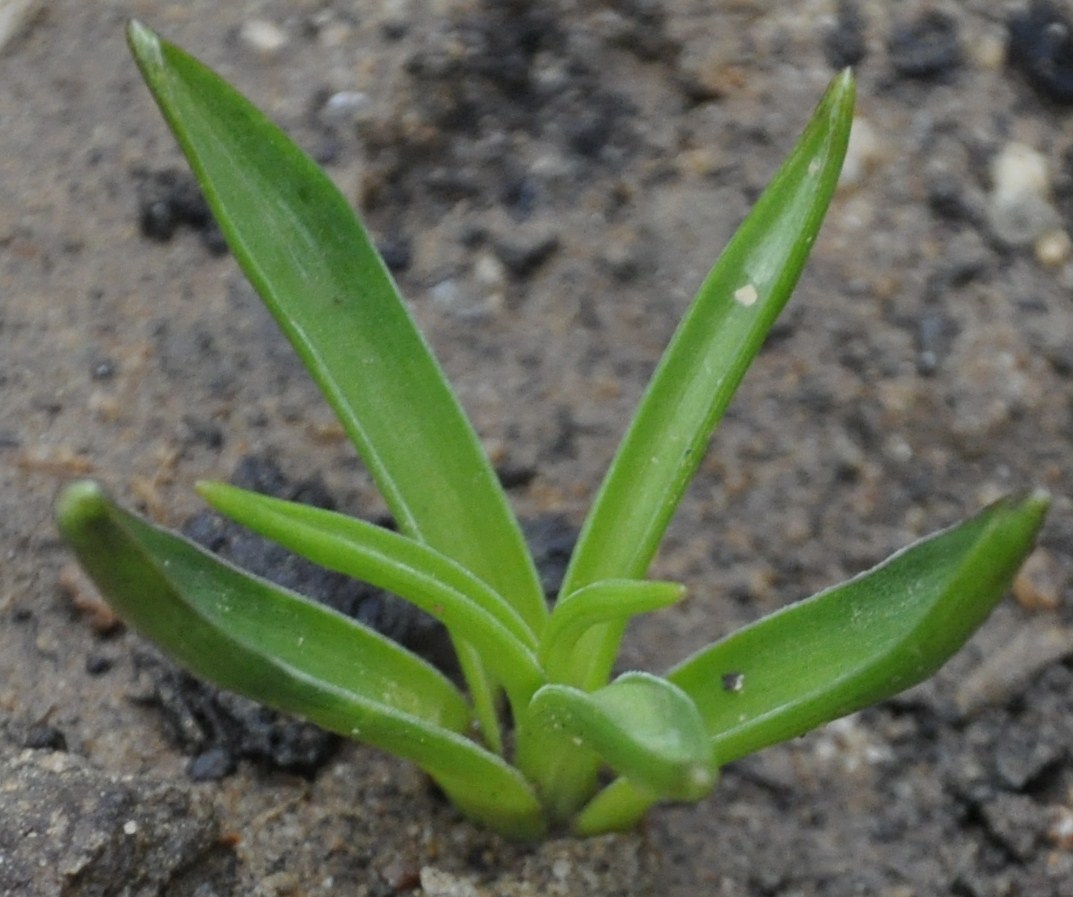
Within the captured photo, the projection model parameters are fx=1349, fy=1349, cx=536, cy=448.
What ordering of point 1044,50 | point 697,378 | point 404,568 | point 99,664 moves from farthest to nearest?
point 1044,50
point 99,664
point 697,378
point 404,568

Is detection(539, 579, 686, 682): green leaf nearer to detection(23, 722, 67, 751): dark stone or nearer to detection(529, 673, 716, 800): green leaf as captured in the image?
detection(529, 673, 716, 800): green leaf

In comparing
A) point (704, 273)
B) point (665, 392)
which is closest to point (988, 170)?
point (704, 273)

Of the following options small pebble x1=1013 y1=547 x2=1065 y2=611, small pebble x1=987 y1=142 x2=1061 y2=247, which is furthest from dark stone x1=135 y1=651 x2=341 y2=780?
small pebble x1=987 y1=142 x2=1061 y2=247

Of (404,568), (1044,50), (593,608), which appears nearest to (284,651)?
(404,568)

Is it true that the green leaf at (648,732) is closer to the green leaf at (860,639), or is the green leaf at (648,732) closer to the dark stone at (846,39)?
the green leaf at (860,639)

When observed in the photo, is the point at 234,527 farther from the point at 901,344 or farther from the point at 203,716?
the point at 901,344

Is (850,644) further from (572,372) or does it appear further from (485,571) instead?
(572,372)

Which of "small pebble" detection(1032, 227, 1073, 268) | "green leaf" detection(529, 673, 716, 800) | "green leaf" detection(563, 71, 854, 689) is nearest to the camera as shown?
"green leaf" detection(529, 673, 716, 800)

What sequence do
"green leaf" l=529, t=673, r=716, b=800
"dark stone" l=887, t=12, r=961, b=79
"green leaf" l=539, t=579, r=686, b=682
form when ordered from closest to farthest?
"green leaf" l=529, t=673, r=716, b=800 < "green leaf" l=539, t=579, r=686, b=682 < "dark stone" l=887, t=12, r=961, b=79
